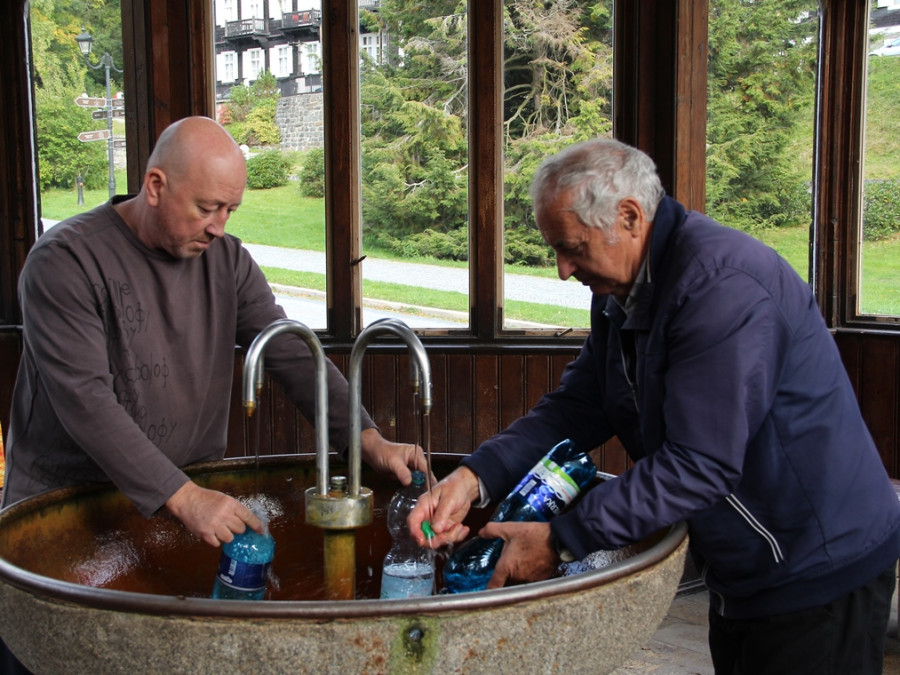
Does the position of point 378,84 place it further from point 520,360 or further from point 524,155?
point 520,360

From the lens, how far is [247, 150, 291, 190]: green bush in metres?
4.70

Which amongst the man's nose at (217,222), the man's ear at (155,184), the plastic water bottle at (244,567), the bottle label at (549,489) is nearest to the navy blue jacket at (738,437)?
the bottle label at (549,489)

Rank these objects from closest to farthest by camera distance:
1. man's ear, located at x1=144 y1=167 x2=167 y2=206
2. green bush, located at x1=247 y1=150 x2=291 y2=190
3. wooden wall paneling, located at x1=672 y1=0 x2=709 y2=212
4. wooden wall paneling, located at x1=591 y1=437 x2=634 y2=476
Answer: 1. man's ear, located at x1=144 y1=167 x2=167 y2=206
2. wooden wall paneling, located at x1=672 y1=0 x2=709 y2=212
3. wooden wall paneling, located at x1=591 y1=437 x2=634 y2=476
4. green bush, located at x1=247 y1=150 x2=291 y2=190

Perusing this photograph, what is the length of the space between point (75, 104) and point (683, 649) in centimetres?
391

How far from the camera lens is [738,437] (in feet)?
4.80

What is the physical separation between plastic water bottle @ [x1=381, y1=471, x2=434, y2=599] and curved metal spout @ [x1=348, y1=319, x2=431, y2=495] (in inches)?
9.7

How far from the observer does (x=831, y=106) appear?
4.58 meters

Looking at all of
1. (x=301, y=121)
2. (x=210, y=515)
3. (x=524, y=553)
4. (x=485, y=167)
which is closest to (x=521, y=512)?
(x=524, y=553)

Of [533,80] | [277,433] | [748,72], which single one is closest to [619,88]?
[533,80]

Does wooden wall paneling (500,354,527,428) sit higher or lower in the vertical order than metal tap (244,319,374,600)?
lower

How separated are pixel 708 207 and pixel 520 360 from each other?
125 cm

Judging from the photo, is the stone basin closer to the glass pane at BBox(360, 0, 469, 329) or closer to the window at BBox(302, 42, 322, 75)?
the glass pane at BBox(360, 0, 469, 329)

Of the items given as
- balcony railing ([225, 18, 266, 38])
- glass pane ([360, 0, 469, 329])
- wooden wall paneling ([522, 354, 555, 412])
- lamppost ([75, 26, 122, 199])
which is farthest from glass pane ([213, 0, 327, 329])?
wooden wall paneling ([522, 354, 555, 412])

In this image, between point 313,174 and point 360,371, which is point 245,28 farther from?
point 360,371
